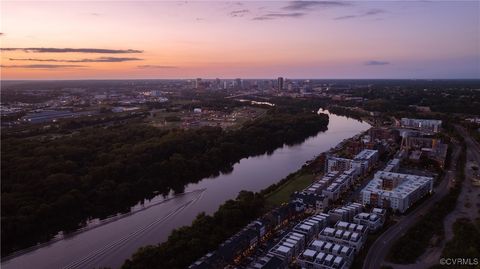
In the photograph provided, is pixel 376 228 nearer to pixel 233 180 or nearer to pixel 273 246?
pixel 273 246

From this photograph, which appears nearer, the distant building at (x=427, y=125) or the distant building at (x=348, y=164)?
the distant building at (x=348, y=164)

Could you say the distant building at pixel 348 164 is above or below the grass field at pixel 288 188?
above

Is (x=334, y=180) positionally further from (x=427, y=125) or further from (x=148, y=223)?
(x=427, y=125)

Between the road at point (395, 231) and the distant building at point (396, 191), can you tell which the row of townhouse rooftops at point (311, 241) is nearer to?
the road at point (395, 231)

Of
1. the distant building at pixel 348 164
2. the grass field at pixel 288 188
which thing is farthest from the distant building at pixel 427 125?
the grass field at pixel 288 188

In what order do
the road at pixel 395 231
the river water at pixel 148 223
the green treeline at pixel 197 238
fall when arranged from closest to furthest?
the green treeline at pixel 197 238 → the road at pixel 395 231 → the river water at pixel 148 223

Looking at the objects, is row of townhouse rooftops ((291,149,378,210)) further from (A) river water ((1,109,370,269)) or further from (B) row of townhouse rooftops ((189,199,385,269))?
(A) river water ((1,109,370,269))

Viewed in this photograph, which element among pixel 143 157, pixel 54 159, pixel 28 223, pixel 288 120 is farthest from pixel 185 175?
pixel 288 120
